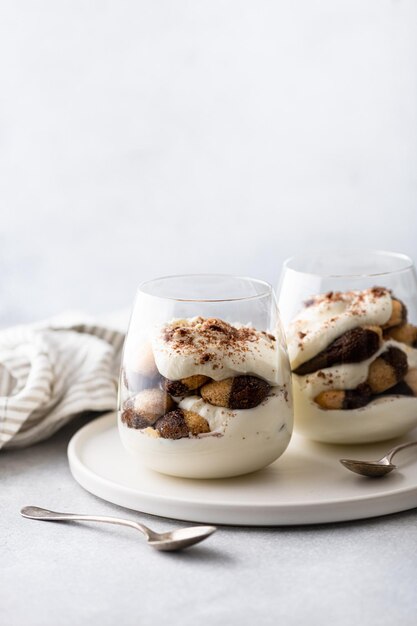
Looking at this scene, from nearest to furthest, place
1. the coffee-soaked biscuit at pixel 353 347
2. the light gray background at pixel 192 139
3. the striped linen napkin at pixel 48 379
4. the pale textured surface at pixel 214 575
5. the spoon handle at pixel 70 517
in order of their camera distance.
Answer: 1. the pale textured surface at pixel 214 575
2. the spoon handle at pixel 70 517
3. the coffee-soaked biscuit at pixel 353 347
4. the striped linen napkin at pixel 48 379
5. the light gray background at pixel 192 139

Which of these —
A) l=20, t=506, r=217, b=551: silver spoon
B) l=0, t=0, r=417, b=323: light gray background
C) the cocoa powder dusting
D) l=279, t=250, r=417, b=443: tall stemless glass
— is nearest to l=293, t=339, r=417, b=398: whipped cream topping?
l=279, t=250, r=417, b=443: tall stemless glass

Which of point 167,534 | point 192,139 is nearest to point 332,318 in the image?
point 167,534

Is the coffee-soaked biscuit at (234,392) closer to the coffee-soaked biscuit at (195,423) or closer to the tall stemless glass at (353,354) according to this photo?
the coffee-soaked biscuit at (195,423)

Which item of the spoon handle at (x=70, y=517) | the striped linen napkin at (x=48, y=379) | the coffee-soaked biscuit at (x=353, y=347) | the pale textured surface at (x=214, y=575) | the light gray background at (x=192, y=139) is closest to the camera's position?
the pale textured surface at (x=214, y=575)

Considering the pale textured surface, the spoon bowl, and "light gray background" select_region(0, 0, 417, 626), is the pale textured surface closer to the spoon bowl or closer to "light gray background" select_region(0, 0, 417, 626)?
the spoon bowl

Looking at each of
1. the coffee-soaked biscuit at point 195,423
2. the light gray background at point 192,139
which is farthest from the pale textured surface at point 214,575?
the light gray background at point 192,139

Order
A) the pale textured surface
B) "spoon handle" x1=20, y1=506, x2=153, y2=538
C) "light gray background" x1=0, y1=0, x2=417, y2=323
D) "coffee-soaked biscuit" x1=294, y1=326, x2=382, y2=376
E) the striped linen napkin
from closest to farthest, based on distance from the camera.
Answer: the pale textured surface
"spoon handle" x1=20, y1=506, x2=153, y2=538
"coffee-soaked biscuit" x1=294, y1=326, x2=382, y2=376
the striped linen napkin
"light gray background" x1=0, y1=0, x2=417, y2=323
